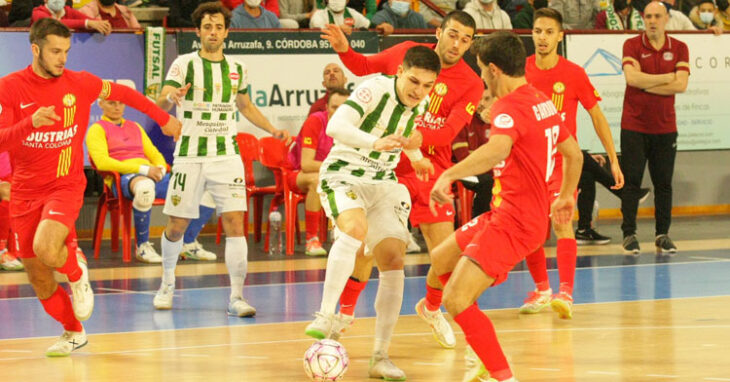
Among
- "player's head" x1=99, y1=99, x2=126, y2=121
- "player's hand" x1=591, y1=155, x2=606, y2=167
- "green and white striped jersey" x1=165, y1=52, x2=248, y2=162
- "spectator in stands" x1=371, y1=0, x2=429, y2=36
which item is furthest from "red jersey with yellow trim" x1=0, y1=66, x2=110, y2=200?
"spectator in stands" x1=371, y1=0, x2=429, y2=36

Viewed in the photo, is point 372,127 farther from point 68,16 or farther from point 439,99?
point 68,16

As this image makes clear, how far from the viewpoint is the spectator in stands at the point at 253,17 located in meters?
13.5

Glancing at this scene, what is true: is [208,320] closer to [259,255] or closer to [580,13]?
[259,255]

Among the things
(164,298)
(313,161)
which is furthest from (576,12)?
(164,298)

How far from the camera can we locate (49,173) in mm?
6793

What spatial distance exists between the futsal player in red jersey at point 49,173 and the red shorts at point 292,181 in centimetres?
548

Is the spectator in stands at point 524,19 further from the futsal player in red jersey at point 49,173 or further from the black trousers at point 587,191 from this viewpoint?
the futsal player in red jersey at point 49,173

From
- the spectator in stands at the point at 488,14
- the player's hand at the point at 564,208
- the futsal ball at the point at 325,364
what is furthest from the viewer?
the spectator in stands at the point at 488,14

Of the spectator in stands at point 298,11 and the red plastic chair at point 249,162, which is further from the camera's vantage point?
the spectator in stands at point 298,11

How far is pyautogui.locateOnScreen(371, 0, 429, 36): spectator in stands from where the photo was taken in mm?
14312

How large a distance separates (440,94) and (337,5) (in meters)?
6.89

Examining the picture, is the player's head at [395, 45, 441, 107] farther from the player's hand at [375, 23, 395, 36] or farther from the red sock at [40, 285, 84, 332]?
the player's hand at [375, 23, 395, 36]

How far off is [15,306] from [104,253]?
3516mm

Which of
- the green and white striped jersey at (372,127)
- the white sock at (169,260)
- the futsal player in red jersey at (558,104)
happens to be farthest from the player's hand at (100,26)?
the green and white striped jersey at (372,127)
